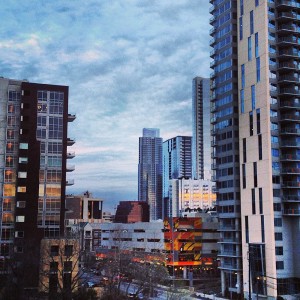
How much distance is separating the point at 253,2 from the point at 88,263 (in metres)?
73.1

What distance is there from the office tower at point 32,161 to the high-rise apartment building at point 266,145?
42.2m

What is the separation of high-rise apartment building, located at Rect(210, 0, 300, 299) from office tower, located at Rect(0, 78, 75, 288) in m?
42.2

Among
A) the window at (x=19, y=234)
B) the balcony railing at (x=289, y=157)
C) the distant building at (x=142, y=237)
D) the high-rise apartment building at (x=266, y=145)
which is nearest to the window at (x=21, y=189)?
the window at (x=19, y=234)

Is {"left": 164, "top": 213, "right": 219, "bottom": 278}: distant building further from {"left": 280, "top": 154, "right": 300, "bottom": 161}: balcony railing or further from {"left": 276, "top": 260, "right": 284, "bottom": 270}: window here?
{"left": 280, "top": 154, "right": 300, "bottom": 161}: balcony railing

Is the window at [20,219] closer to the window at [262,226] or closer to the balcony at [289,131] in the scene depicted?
Answer: the window at [262,226]

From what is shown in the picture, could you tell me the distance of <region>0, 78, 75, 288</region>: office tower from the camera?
110206 mm

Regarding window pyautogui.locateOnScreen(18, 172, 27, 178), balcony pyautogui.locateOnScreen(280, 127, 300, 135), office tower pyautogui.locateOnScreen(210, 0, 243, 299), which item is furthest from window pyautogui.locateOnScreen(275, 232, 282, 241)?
window pyautogui.locateOnScreen(18, 172, 27, 178)

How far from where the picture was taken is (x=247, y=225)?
110 m

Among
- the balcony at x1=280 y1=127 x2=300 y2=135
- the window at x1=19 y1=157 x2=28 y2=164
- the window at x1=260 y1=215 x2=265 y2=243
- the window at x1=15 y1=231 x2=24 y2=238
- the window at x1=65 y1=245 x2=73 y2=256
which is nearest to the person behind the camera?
the window at x1=65 y1=245 x2=73 y2=256

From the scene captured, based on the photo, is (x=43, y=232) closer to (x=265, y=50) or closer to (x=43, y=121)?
(x=43, y=121)

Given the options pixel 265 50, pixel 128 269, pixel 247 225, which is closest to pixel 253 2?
pixel 265 50

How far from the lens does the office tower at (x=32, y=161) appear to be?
110 m

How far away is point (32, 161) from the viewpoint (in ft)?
370

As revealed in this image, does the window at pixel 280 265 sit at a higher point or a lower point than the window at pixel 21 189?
lower
